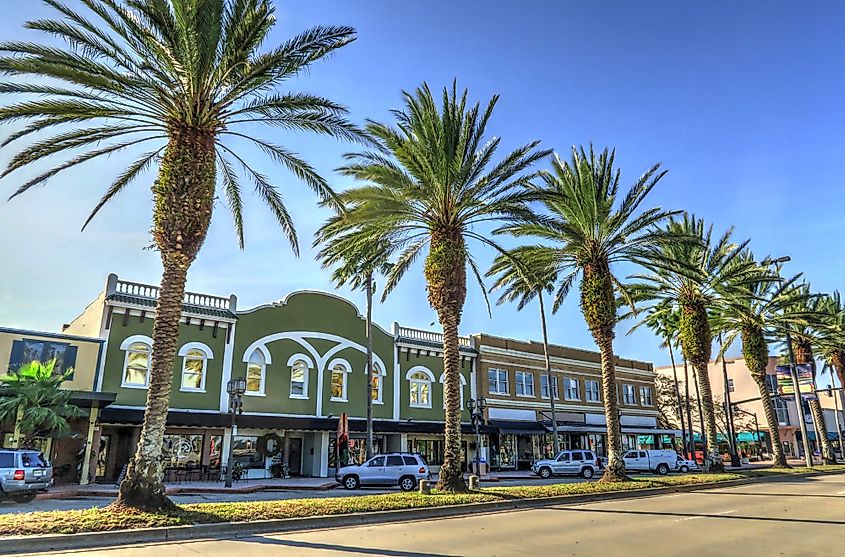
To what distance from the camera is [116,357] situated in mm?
26531

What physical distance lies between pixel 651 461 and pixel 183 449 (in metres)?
27.6

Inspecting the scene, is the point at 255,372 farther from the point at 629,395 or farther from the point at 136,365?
the point at 629,395

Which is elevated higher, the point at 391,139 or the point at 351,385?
the point at 391,139

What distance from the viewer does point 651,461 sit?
3759 centimetres

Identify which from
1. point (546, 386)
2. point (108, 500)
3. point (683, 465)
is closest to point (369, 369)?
point (108, 500)

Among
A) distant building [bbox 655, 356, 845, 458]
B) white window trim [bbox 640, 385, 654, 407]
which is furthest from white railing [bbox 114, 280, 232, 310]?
distant building [bbox 655, 356, 845, 458]

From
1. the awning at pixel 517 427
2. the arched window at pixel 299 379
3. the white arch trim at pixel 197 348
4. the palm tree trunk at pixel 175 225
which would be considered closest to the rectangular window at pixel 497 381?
the awning at pixel 517 427

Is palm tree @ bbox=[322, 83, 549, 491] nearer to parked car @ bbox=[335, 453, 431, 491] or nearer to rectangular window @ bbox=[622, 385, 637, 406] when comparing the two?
parked car @ bbox=[335, 453, 431, 491]

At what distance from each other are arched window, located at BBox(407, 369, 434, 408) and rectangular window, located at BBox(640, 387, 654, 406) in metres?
23.2

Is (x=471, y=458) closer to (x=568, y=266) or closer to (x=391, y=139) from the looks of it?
(x=568, y=266)

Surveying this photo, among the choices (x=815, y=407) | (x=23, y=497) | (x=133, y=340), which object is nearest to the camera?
(x=23, y=497)

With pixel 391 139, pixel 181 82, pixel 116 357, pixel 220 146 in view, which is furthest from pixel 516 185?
pixel 116 357

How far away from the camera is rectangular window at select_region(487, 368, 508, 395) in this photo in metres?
40.5

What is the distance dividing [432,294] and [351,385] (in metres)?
14.9
